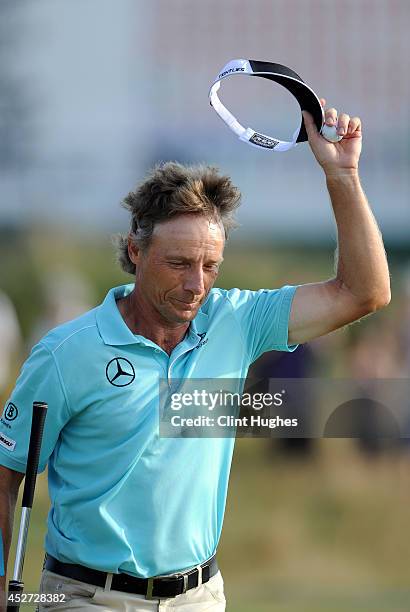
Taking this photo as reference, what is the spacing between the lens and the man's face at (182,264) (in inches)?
127

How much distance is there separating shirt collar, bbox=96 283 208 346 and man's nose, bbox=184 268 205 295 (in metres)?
0.20

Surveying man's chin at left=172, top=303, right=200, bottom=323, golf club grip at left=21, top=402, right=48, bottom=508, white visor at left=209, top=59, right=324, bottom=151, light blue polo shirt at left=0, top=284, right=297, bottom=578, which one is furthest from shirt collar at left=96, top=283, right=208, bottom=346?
white visor at left=209, top=59, right=324, bottom=151

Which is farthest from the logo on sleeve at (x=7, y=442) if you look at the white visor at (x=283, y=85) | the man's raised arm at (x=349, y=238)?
the white visor at (x=283, y=85)

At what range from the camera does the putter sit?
3.12 m

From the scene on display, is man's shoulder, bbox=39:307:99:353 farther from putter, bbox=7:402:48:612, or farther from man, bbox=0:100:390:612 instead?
putter, bbox=7:402:48:612

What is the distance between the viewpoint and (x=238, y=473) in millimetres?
11938

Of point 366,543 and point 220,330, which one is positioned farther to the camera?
point 366,543

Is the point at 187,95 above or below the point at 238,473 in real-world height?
above

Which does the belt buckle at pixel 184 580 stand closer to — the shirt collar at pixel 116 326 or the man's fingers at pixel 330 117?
the shirt collar at pixel 116 326

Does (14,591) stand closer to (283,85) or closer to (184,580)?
(184,580)

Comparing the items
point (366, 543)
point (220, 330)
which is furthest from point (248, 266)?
point (220, 330)

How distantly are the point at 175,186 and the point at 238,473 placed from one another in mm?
8892

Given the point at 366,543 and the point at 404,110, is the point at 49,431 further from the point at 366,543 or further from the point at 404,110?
the point at 404,110

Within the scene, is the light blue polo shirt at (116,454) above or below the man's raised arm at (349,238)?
below
